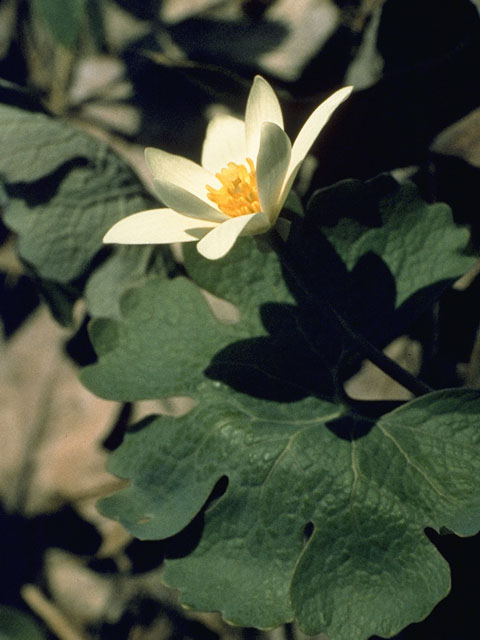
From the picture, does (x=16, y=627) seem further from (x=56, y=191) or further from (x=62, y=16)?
(x=62, y=16)

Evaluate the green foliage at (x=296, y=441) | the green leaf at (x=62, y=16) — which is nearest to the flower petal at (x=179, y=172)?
the green foliage at (x=296, y=441)

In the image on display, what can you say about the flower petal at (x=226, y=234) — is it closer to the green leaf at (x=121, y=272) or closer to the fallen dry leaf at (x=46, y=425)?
the green leaf at (x=121, y=272)

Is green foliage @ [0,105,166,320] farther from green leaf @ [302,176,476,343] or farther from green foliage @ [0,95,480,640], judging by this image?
green leaf @ [302,176,476,343]

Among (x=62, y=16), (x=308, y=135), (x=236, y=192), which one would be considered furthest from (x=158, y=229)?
(x=62, y=16)

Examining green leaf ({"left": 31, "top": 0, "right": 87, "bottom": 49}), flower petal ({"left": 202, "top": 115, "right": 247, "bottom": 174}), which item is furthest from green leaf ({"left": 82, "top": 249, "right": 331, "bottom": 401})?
green leaf ({"left": 31, "top": 0, "right": 87, "bottom": 49})

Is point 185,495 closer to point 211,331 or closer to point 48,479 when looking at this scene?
point 211,331

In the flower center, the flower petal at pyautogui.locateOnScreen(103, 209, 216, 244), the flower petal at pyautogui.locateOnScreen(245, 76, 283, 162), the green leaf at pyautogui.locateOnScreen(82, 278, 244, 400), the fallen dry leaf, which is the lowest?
the fallen dry leaf
